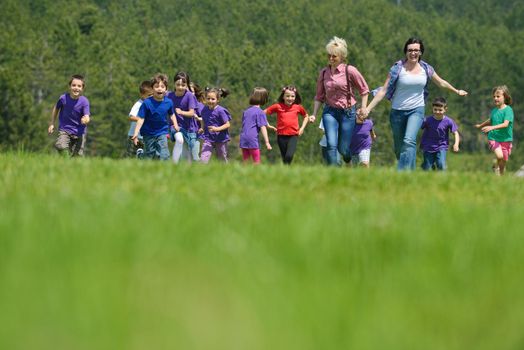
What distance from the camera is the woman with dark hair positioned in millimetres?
13781

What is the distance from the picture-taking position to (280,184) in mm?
8719

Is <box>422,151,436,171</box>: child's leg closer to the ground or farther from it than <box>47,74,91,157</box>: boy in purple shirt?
closer to the ground

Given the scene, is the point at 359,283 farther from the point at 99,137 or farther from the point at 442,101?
the point at 99,137

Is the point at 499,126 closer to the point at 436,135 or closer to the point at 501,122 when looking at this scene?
the point at 501,122

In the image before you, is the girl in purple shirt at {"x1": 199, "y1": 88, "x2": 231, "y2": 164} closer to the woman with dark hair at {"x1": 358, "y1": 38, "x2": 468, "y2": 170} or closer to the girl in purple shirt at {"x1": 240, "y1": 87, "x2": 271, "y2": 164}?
the girl in purple shirt at {"x1": 240, "y1": 87, "x2": 271, "y2": 164}

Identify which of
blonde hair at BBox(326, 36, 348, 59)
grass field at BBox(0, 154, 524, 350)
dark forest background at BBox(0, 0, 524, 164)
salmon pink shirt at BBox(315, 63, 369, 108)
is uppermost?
dark forest background at BBox(0, 0, 524, 164)

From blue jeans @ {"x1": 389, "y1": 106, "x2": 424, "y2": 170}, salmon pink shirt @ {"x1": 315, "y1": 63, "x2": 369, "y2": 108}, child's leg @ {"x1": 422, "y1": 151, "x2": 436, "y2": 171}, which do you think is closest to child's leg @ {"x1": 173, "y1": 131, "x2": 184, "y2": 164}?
salmon pink shirt @ {"x1": 315, "y1": 63, "x2": 369, "y2": 108}

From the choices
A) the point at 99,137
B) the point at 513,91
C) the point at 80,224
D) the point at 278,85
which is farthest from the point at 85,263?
the point at 513,91

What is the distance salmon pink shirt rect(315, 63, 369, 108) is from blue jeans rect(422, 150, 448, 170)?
9.98 feet

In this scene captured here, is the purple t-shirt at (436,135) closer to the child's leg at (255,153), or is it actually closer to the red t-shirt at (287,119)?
the red t-shirt at (287,119)

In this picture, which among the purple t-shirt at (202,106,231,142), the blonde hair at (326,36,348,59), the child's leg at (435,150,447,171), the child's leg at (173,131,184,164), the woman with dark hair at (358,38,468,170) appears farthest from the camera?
the purple t-shirt at (202,106,231,142)

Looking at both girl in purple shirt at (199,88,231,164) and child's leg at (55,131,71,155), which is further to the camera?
girl in purple shirt at (199,88,231,164)

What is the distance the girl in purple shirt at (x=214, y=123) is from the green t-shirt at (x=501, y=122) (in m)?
5.51

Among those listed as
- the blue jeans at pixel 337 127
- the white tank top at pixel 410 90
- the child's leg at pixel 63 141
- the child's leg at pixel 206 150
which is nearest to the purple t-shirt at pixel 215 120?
the child's leg at pixel 206 150
